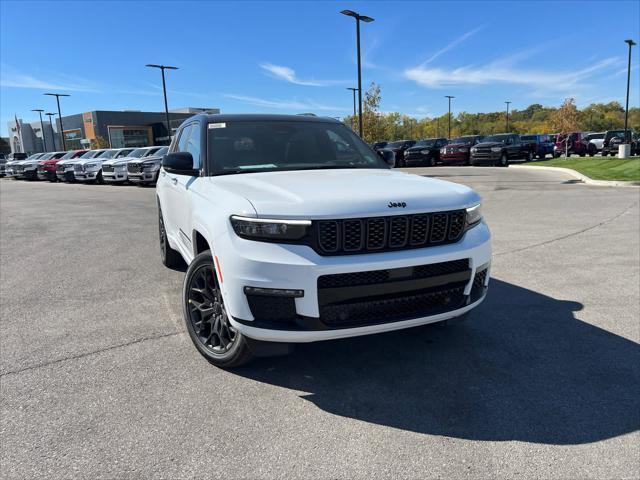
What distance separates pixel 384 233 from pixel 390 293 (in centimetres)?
37

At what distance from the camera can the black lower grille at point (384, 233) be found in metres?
2.86

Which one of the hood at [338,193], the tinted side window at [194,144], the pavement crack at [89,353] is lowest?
the pavement crack at [89,353]

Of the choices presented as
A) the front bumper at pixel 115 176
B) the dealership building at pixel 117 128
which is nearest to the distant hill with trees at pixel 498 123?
the dealership building at pixel 117 128

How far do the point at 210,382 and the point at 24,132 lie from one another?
420ft

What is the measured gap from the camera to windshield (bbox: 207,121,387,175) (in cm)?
409

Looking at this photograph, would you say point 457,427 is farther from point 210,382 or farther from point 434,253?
point 210,382

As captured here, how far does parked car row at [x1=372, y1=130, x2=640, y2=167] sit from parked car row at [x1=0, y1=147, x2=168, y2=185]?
13.0 m

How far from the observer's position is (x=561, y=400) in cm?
302

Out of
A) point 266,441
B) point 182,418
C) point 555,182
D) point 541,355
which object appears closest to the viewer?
point 266,441

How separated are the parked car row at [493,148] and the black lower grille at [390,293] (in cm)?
2452

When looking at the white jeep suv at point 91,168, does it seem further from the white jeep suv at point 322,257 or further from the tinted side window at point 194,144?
the white jeep suv at point 322,257

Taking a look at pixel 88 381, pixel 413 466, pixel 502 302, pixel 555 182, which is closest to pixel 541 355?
pixel 502 302

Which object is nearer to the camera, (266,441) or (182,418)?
(266,441)

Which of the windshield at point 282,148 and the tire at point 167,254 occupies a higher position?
the windshield at point 282,148
